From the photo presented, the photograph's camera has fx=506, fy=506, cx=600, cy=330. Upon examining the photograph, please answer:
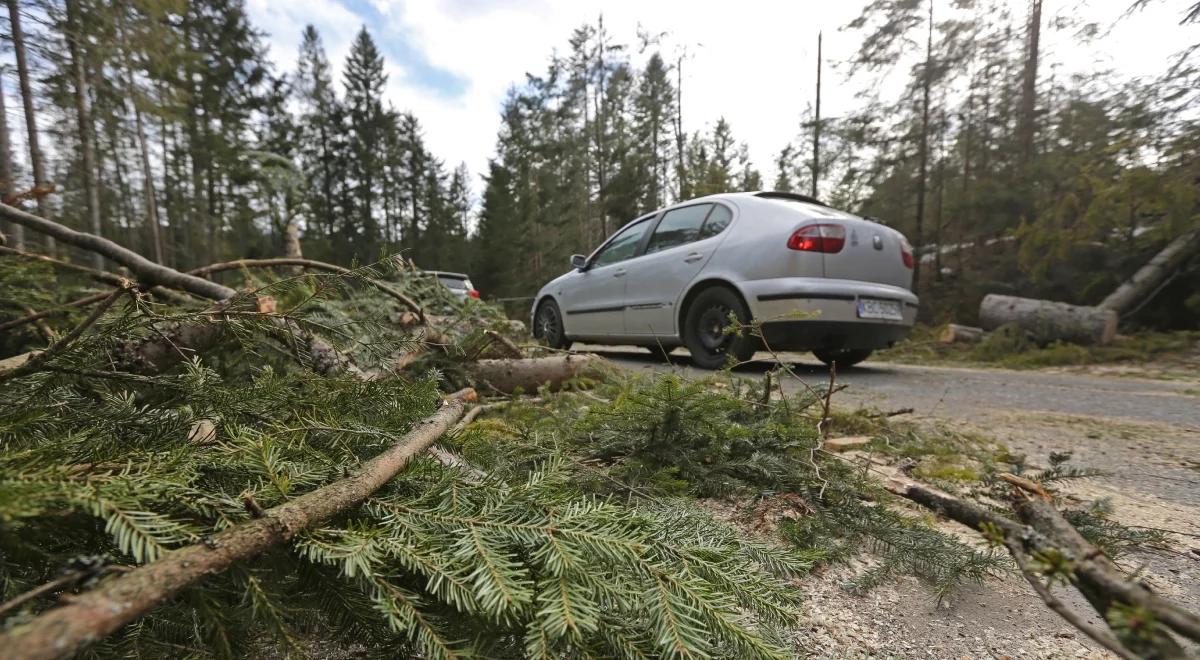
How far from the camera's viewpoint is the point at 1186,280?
698 cm

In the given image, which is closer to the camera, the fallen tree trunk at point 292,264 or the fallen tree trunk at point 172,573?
the fallen tree trunk at point 172,573

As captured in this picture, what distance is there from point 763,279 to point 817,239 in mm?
512

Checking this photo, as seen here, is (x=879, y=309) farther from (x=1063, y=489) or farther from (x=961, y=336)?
(x=961, y=336)

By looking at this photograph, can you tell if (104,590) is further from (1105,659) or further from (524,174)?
(524,174)

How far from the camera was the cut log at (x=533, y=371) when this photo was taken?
→ 9.87 feet

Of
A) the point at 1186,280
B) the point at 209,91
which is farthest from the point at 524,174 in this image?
the point at 1186,280

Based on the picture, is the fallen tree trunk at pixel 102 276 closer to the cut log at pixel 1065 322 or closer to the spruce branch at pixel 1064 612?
the spruce branch at pixel 1064 612

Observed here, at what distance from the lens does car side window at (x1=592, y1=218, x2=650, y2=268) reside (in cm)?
555

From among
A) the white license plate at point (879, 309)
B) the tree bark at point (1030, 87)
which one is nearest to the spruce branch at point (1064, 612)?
the white license plate at point (879, 309)

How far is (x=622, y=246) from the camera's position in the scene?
575cm

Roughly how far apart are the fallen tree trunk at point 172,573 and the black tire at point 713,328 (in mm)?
3714

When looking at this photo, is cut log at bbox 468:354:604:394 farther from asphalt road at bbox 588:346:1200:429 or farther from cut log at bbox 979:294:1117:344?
cut log at bbox 979:294:1117:344

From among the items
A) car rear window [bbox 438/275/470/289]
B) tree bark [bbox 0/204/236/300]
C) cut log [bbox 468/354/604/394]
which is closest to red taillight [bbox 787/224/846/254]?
cut log [bbox 468/354/604/394]

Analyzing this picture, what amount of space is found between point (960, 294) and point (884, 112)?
564 cm
